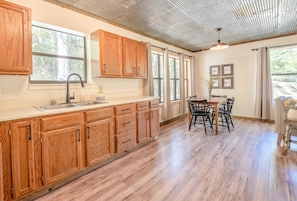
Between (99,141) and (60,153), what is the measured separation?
55 cm

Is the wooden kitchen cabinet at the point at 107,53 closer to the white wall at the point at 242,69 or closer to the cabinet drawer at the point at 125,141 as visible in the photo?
the cabinet drawer at the point at 125,141

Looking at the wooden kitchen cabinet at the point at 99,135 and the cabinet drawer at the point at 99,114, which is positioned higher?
the cabinet drawer at the point at 99,114

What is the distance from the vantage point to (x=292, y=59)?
471 cm

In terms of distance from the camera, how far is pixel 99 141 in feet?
8.02

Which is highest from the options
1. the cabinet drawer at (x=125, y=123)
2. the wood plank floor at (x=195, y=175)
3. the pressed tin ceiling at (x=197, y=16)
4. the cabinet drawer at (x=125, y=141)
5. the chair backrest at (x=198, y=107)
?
the pressed tin ceiling at (x=197, y=16)

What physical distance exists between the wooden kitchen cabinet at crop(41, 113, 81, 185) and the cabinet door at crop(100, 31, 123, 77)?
1.09 m

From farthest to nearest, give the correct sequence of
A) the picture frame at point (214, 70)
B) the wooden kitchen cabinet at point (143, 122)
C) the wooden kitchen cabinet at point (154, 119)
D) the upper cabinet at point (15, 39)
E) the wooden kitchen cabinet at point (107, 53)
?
the picture frame at point (214, 70), the wooden kitchen cabinet at point (154, 119), the wooden kitchen cabinet at point (143, 122), the wooden kitchen cabinet at point (107, 53), the upper cabinet at point (15, 39)

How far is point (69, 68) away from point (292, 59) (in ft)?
18.5

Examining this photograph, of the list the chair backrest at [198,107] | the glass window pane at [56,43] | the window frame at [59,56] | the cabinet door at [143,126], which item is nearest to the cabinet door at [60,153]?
the window frame at [59,56]

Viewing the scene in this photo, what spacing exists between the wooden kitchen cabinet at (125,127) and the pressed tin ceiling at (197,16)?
5.51 ft

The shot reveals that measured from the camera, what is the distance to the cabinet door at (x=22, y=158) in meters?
1.65

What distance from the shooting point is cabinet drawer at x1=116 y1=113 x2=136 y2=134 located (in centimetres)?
274

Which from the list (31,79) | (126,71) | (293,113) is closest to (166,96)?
(126,71)

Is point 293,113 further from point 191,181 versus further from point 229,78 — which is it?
point 229,78
